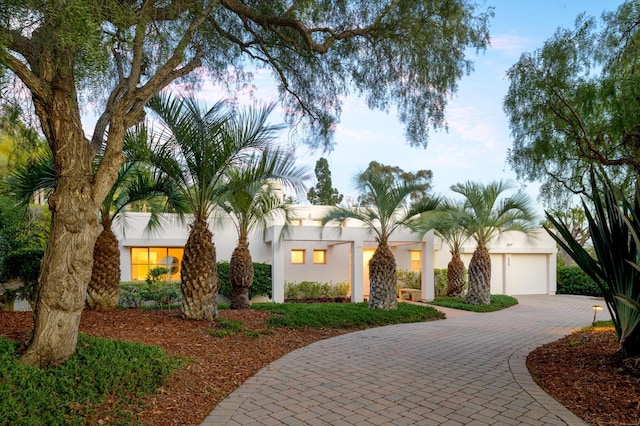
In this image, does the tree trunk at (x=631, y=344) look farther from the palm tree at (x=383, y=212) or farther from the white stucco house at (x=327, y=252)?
the white stucco house at (x=327, y=252)

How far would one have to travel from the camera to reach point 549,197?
873 centimetres

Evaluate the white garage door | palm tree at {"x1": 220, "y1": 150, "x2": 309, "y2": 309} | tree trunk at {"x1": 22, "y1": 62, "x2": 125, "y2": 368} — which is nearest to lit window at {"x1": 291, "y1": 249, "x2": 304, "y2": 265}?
palm tree at {"x1": 220, "y1": 150, "x2": 309, "y2": 309}

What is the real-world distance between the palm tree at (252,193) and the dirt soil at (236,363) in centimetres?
305

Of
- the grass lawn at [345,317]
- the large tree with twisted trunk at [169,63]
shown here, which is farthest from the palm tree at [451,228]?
the large tree with twisted trunk at [169,63]

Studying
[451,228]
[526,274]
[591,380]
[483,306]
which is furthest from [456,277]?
[591,380]

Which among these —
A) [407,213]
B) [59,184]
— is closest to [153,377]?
[59,184]

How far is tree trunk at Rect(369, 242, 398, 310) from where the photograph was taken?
510 inches

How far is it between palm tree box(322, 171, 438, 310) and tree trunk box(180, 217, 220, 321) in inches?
196

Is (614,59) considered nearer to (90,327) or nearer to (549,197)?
(549,197)

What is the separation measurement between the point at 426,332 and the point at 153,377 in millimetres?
6536

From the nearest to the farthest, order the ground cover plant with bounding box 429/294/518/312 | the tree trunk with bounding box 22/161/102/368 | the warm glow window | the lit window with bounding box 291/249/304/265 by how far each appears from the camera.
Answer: the tree trunk with bounding box 22/161/102/368 → the ground cover plant with bounding box 429/294/518/312 → the warm glow window → the lit window with bounding box 291/249/304/265

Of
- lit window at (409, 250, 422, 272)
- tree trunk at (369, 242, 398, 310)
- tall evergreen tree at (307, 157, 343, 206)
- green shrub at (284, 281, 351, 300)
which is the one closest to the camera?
tree trunk at (369, 242, 398, 310)

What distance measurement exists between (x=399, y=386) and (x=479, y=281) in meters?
12.1

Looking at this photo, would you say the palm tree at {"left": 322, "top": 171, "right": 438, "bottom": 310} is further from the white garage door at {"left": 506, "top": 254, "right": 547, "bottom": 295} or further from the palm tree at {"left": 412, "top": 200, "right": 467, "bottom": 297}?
the white garage door at {"left": 506, "top": 254, "right": 547, "bottom": 295}
